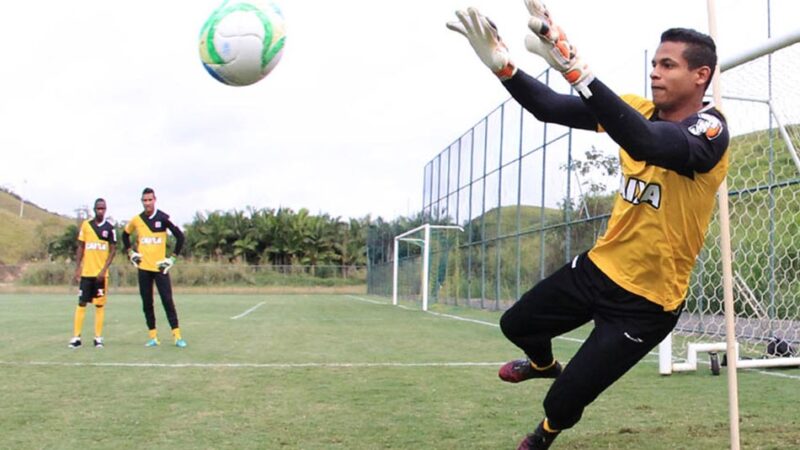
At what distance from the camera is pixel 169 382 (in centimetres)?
732

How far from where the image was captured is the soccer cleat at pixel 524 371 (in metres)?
4.59

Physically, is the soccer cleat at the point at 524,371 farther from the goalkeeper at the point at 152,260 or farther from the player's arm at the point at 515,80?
the goalkeeper at the point at 152,260

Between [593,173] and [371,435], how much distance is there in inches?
480

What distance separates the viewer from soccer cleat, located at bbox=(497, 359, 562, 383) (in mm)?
4592

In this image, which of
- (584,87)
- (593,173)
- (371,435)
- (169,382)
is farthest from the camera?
(593,173)

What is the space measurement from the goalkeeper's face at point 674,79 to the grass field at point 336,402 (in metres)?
2.22

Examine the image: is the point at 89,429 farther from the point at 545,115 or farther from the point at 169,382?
the point at 545,115

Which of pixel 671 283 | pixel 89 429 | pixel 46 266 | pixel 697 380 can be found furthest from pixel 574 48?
pixel 46 266

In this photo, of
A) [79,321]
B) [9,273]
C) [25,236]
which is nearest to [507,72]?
[79,321]

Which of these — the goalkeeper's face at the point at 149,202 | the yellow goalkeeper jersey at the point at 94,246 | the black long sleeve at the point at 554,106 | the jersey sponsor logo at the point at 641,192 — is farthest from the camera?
the yellow goalkeeper jersey at the point at 94,246

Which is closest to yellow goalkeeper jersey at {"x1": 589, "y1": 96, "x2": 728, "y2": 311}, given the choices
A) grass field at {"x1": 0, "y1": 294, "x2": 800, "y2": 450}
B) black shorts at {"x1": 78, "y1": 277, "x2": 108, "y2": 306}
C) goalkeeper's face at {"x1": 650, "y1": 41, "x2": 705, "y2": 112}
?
goalkeeper's face at {"x1": 650, "y1": 41, "x2": 705, "y2": 112}

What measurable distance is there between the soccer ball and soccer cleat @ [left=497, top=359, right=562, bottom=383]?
12.1 ft

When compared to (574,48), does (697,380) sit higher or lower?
lower

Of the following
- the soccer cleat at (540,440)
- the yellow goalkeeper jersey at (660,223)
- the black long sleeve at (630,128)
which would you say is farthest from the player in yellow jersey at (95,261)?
the black long sleeve at (630,128)
